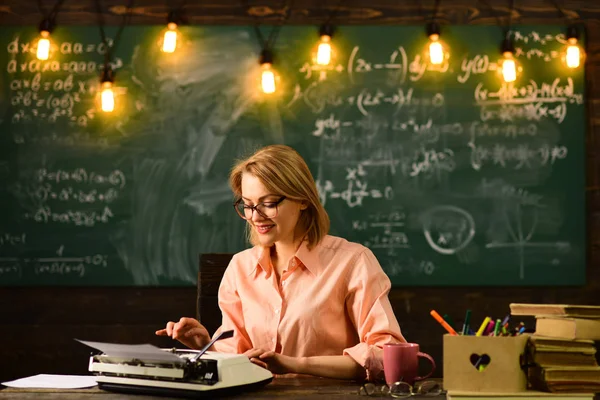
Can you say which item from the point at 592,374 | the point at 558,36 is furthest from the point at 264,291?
the point at 558,36

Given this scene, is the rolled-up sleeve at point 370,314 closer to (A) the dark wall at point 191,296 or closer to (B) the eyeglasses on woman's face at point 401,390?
(B) the eyeglasses on woman's face at point 401,390

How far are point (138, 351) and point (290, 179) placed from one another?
0.76m

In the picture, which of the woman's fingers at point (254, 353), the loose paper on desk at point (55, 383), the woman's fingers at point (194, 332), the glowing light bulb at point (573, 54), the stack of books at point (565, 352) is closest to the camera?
the stack of books at point (565, 352)

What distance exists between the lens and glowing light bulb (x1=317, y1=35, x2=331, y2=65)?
4.02m

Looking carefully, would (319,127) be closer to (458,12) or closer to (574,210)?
(458,12)

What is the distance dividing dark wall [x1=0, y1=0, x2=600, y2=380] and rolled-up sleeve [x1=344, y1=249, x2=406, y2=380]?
68.7 inches

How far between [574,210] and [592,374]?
2.52m

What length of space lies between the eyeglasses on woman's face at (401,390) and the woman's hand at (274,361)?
31 cm

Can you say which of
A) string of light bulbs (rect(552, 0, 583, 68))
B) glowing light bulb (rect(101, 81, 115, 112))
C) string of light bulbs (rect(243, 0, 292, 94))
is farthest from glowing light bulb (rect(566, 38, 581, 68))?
glowing light bulb (rect(101, 81, 115, 112))

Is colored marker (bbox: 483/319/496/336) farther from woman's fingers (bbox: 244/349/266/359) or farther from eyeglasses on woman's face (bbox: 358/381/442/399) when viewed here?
woman's fingers (bbox: 244/349/266/359)

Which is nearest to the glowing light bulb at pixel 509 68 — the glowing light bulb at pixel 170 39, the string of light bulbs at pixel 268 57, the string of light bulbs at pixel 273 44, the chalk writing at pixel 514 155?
the string of light bulbs at pixel 273 44

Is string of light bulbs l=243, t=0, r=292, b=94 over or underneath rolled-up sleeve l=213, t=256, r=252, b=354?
over

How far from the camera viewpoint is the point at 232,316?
2457 millimetres

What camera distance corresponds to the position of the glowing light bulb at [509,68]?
4.02 meters
